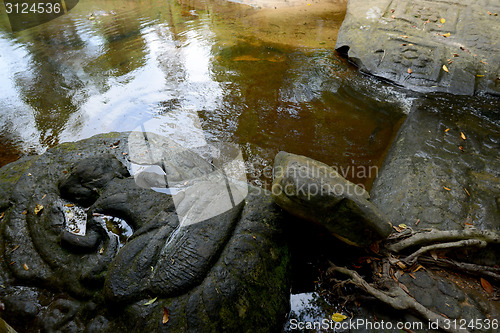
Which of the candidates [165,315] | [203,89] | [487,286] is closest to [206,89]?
[203,89]

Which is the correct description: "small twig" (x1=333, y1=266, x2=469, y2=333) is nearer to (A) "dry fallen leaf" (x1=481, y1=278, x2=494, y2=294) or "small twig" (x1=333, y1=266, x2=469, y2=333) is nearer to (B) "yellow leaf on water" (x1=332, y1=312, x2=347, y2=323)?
(B) "yellow leaf on water" (x1=332, y1=312, x2=347, y2=323)

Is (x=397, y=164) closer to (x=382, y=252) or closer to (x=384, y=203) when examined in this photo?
(x=384, y=203)

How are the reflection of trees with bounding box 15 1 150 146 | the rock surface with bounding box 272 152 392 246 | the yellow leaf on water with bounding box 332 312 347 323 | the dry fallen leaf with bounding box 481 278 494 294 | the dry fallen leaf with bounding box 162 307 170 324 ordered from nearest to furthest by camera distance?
the dry fallen leaf with bounding box 162 307 170 324 → the rock surface with bounding box 272 152 392 246 → the yellow leaf on water with bounding box 332 312 347 323 → the dry fallen leaf with bounding box 481 278 494 294 → the reflection of trees with bounding box 15 1 150 146

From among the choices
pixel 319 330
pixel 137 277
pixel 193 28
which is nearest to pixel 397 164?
pixel 319 330

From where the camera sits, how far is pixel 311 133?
4.27m

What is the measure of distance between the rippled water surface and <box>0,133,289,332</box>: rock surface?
4.39ft

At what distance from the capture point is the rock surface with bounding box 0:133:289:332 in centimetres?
210

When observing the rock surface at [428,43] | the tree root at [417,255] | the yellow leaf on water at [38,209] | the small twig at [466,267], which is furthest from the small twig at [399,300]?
the rock surface at [428,43]

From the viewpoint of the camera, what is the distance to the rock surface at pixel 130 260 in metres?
2.10

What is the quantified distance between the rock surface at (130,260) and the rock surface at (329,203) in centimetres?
40

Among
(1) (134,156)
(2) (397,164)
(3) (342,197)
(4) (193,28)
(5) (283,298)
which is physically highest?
(4) (193,28)

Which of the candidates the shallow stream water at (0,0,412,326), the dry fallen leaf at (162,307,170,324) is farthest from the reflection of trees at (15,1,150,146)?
the dry fallen leaf at (162,307,170,324)

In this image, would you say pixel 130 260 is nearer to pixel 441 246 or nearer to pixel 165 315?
pixel 165 315

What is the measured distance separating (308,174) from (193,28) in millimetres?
6671
